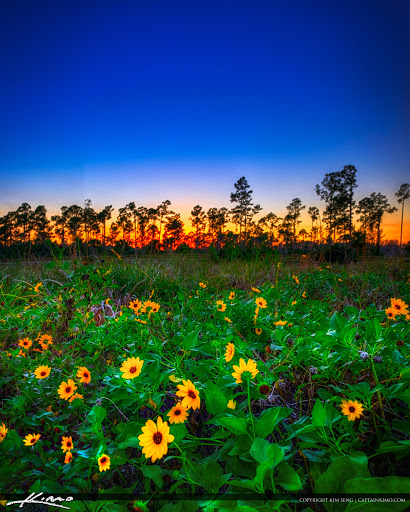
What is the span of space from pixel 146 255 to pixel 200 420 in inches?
231

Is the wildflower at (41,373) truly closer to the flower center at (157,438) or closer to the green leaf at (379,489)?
the flower center at (157,438)

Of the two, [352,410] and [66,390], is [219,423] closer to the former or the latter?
[352,410]

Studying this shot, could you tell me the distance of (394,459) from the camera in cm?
99

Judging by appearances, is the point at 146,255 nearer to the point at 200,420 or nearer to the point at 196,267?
the point at 196,267

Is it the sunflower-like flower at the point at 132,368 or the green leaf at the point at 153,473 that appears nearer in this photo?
the green leaf at the point at 153,473

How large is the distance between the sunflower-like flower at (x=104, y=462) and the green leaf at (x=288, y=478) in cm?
49

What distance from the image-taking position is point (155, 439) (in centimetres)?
79

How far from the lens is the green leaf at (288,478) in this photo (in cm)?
69

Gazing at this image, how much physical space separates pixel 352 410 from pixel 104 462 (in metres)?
0.77

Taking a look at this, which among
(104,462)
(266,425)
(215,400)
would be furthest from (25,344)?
(266,425)

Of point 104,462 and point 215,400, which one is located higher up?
point 215,400

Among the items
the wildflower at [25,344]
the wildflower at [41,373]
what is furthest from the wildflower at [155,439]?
the wildflower at [25,344]
